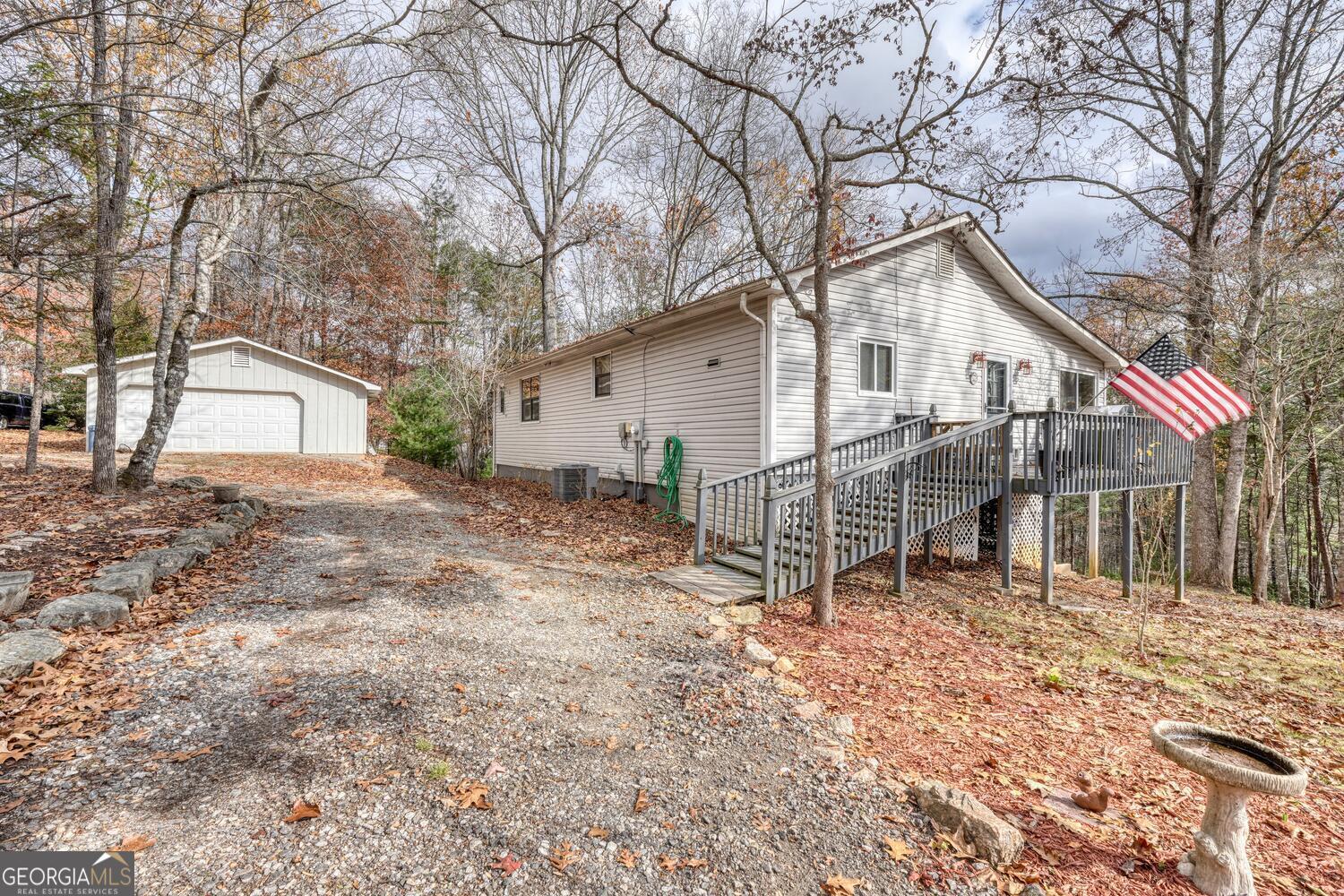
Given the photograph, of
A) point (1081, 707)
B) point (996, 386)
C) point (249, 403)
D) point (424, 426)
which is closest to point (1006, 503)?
point (1081, 707)

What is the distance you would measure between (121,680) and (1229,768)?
5.43 meters

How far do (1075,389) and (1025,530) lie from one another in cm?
440

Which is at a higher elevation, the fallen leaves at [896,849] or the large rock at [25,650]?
the large rock at [25,650]

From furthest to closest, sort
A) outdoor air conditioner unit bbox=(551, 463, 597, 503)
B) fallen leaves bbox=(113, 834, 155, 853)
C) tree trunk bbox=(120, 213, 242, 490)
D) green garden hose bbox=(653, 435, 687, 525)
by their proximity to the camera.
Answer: outdoor air conditioner unit bbox=(551, 463, 597, 503), green garden hose bbox=(653, 435, 687, 525), tree trunk bbox=(120, 213, 242, 490), fallen leaves bbox=(113, 834, 155, 853)

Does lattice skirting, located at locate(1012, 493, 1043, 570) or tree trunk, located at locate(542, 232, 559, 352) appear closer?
lattice skirting, located at locate(1012, 493, 1043, 570)

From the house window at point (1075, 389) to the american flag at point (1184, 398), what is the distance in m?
5.59

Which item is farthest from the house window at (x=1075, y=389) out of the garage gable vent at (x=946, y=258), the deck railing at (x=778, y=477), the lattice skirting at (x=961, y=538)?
the deck railing at (x=778, y=477)

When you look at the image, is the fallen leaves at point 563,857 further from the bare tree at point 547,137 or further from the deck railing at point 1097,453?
the bare tree at point 547,137

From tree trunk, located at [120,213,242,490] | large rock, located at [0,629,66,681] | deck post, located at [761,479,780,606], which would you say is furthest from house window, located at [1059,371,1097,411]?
tree trunk, located at [120,213,242,490]

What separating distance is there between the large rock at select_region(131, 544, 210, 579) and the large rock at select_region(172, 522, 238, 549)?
6.2 inches

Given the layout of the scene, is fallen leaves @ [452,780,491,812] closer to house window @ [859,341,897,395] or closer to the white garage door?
house window @ [859,341,897,395]

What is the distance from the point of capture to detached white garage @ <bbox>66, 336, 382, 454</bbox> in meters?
16.3

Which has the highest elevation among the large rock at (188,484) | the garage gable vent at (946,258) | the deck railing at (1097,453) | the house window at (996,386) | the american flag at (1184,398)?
the garage gable vent at (946,258)

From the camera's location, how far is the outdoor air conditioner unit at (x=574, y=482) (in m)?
12.1
